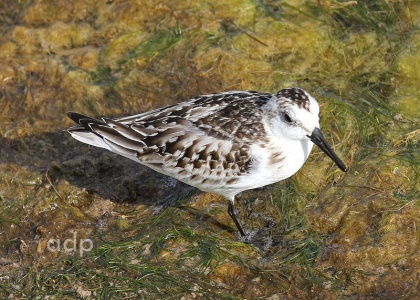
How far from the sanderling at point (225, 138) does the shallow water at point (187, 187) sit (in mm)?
568

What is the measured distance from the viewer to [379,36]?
7965mm

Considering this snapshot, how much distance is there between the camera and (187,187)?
7008 millimetres

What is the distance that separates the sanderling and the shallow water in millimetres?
568

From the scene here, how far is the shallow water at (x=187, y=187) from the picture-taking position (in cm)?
612

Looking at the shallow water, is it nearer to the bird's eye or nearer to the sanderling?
the sanderling

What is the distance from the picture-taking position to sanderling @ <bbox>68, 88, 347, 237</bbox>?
19.6ft

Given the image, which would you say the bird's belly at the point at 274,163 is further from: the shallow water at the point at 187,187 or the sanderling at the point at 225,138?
the shallow water at the point at 187,187

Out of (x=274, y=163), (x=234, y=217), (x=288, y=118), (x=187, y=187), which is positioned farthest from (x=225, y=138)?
(x=187, y=187)

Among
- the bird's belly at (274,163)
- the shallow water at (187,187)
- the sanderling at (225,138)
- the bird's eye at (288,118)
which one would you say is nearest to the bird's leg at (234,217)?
the sanderling at (225,138)

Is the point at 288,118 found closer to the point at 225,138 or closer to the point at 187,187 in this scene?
the point at 225,138

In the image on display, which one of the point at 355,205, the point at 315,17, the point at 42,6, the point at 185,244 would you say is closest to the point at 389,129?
the point at 355,205

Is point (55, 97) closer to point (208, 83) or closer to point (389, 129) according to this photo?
point (208, 83)

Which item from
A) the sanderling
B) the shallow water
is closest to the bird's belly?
the sanderling

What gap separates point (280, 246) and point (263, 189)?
0.71 metres
